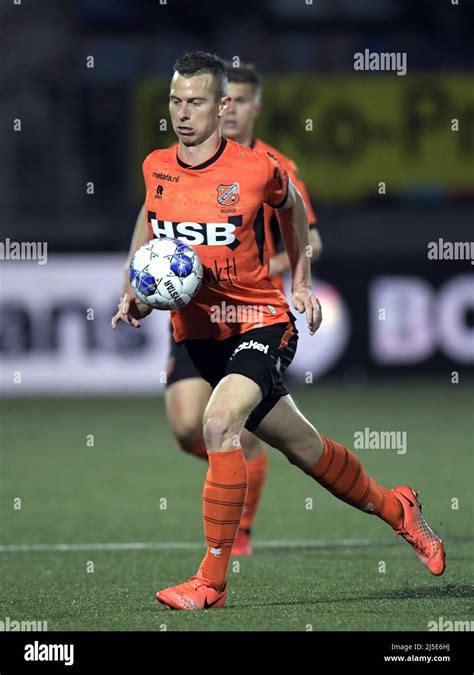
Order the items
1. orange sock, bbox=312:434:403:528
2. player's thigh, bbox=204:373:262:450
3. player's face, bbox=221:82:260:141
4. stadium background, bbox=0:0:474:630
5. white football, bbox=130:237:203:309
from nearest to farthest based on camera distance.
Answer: player's thigh, bbox=204:373:262:450, white football, bbox=130:237:203:309, orange sock, bbox=312:434:403:528, player's face, bbox=221:82:260:141, stadium background, bbox=0:0:474:630

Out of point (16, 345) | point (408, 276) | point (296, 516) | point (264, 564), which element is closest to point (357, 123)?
point (408, 276)

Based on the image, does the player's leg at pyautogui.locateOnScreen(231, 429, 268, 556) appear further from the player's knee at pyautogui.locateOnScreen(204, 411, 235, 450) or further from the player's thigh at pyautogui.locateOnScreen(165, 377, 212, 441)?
the player's knee at pyautogui.locateOnScreen(204, 411, 235, 450)

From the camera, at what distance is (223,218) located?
5605 millimetres

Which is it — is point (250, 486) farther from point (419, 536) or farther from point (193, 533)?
point (419, 536)

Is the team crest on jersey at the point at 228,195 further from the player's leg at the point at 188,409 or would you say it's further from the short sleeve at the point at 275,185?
the player's leg at the point at 188,409

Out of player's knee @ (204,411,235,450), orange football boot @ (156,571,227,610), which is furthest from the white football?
orange football boot @ (156,571,227,610)

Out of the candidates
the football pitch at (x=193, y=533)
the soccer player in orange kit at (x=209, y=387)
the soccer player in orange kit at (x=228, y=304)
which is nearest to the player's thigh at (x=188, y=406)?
the soccer player in orange kit at (x=209, y=387)

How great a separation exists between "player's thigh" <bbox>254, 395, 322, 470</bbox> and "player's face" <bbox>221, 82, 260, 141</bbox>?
6.01ft

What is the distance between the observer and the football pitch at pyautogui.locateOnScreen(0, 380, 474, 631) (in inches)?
214

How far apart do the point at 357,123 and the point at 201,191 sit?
12.7 meters

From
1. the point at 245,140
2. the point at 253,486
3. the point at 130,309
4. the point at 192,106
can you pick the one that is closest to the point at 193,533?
the point at 253,486

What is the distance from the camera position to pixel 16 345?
51.0 ft

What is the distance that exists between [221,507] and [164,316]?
991cm
